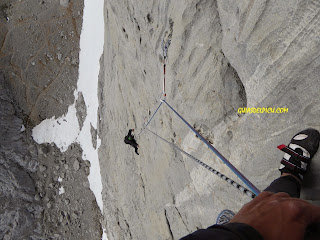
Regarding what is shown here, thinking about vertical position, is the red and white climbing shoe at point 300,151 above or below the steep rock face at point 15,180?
below

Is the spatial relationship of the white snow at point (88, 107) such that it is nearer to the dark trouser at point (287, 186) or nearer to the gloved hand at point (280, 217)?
the dark trouser at point (287, 186)

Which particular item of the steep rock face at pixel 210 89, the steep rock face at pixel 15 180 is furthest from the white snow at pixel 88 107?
the steep rock face at pixel 210 89

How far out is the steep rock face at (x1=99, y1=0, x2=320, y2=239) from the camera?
203 cm

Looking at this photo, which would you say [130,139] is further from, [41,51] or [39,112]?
[41,51]

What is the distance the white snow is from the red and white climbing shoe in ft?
24.9

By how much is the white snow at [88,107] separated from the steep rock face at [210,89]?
11.6 feet

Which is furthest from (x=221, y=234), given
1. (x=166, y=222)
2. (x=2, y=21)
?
(x=2, y=21)

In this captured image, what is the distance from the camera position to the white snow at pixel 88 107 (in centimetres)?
921

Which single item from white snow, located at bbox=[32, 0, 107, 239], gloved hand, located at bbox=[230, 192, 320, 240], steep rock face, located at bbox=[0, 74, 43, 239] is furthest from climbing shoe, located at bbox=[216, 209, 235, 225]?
steep rock face, located at bbox=[0, 74, 43, 239]

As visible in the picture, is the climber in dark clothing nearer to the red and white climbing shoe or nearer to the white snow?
the white snow

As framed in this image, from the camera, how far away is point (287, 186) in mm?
2041

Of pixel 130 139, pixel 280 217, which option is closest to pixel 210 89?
pixel 280 217

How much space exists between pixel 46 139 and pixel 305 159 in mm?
10471

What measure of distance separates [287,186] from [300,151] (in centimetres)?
34
